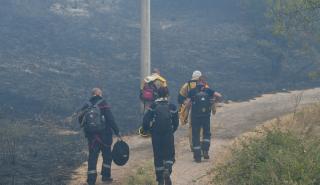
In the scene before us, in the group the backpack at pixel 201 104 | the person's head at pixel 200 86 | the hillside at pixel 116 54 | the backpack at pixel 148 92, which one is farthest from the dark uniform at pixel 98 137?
the hillside at pixel 116 54

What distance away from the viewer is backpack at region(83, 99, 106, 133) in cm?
1046

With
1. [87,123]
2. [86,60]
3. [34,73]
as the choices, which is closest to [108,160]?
[87,123]

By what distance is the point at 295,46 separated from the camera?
2614cm

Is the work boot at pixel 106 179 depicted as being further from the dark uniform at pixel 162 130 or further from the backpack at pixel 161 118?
the backpack at pixel 161 118

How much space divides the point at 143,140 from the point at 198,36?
1734 centimetres

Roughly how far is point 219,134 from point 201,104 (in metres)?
4.08

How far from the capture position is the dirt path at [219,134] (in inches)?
449

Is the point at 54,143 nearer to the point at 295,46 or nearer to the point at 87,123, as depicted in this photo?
the point at 87,123

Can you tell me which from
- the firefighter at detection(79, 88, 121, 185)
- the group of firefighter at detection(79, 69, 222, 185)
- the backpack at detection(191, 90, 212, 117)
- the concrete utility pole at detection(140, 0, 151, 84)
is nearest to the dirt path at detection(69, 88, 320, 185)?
the group of firefighter at detection(79, 69, 222, 185)

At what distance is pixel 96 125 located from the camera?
34.4ft

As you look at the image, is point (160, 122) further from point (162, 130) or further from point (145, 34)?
point (145, 34)

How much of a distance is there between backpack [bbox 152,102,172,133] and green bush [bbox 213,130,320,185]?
1235mm

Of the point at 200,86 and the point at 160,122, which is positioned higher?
the point at 200,86

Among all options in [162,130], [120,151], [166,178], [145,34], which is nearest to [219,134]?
[120,151]
